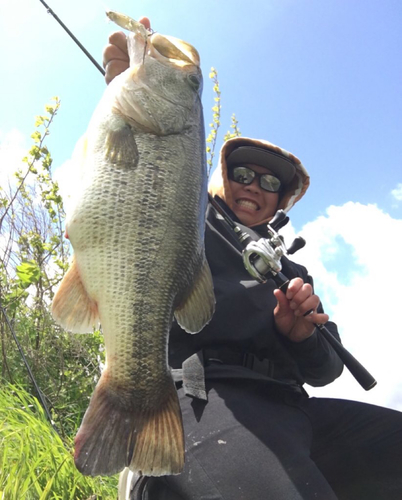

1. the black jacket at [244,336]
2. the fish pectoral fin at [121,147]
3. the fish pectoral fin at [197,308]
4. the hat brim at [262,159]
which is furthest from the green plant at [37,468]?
the hat brim at [262,159]

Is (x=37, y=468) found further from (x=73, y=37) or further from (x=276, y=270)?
(x=73, y=37)

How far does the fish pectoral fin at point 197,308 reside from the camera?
162cm

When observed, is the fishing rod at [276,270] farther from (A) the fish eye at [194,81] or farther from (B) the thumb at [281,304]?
(A) the fish eye at [194,81]

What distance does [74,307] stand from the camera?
5.02 ft

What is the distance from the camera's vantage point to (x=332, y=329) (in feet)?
9.00

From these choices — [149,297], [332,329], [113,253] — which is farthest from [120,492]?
[332,329]

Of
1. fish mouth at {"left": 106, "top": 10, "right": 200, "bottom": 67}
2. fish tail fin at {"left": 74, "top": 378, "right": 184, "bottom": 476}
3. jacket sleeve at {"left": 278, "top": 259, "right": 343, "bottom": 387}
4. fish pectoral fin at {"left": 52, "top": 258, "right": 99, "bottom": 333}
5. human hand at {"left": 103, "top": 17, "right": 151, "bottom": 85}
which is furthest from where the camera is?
jacket sleeve at {"left": 278, "top": 259, "right": 343, "bottom": 387}

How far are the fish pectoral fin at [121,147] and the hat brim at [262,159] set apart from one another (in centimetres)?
158

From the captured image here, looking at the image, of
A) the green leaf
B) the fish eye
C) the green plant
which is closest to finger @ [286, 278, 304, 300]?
the fish eye

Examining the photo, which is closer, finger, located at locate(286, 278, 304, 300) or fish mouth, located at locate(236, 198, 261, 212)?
finger, located at locate(286, 278, 304, 300)

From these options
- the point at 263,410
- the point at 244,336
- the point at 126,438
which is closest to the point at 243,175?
the point at 244,336

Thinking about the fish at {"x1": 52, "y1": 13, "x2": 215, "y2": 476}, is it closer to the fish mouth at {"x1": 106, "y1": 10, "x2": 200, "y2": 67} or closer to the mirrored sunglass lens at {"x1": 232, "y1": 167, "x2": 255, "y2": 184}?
the fish mouth at {"x1": 106, "y1": 10, "x2": 200, "y2": 67}

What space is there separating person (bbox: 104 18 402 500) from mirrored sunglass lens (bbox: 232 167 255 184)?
1.33 ft

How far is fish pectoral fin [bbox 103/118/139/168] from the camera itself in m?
1.60
